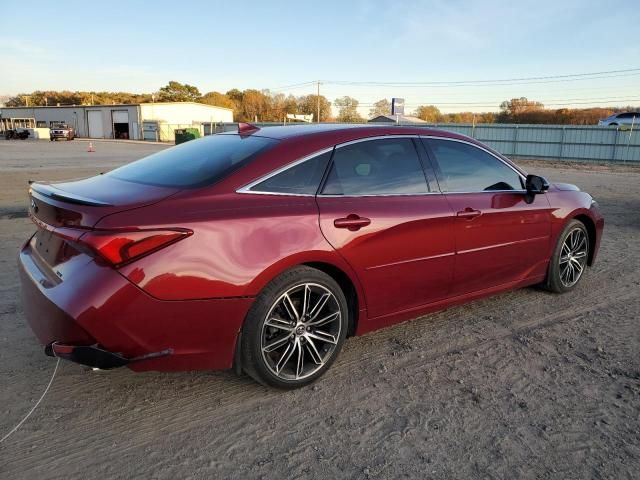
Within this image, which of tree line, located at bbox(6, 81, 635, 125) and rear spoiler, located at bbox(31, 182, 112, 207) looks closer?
rear spoiler, located at bbox(31, 182, 112, 207)

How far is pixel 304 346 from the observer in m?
3.07

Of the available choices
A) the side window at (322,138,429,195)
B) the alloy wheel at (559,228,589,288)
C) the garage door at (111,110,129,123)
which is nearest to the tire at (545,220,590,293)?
the alloy wheel at (559,228,589,288)

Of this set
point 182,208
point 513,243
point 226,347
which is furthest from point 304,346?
point 513,243

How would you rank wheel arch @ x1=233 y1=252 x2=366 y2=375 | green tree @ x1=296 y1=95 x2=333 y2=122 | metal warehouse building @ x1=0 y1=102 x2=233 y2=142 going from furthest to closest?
green tree @ x1=296 y1=95 x2=333 y2=122
metal warehouse building @ x1=0 y1=102 x2=233 y2=142
wheel arch @ x1=233 y1=252 x2=366 y2=375

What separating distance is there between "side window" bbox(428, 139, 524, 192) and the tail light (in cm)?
220

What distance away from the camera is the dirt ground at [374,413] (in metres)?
2.38

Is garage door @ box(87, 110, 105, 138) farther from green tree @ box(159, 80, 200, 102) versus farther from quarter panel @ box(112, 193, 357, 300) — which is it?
quarter panel @ box(112, 193, 357, 300)

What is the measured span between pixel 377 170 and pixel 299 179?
0.66 meters

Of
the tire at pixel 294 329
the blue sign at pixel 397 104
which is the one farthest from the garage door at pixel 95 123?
the tire at pixel 294 329

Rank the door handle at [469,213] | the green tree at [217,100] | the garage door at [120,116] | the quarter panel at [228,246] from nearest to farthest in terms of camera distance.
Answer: the quarter panel at [228,246] < the door handle at [469,213] < the garage door at [120,116] < the green tree at [217,100]

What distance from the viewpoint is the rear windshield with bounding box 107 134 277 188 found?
2949 mm

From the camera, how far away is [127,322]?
2459 mm

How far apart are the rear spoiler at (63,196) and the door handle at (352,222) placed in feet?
4.22

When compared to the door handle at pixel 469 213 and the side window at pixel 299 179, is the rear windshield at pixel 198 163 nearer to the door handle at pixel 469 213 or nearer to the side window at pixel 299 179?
the side window at pixel 299 179
